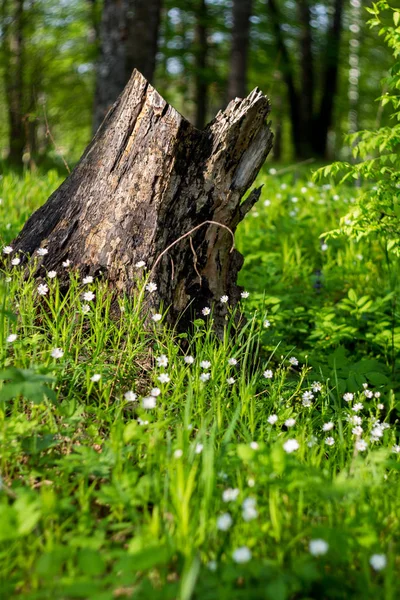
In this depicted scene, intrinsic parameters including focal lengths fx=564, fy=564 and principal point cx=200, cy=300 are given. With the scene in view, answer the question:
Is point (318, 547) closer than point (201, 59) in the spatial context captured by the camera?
Yes

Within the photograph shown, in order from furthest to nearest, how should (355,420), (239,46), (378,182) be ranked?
(239,46), (378,182), (355,420)

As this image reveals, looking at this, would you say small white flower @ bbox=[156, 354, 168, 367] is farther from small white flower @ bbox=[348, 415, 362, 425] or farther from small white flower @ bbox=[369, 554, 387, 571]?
small white flower @ bbox=[369, 554, 387, 571]

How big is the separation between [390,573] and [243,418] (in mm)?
1071

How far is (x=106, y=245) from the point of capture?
9.55 ft

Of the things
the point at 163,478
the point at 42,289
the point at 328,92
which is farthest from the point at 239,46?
the point at 163,478

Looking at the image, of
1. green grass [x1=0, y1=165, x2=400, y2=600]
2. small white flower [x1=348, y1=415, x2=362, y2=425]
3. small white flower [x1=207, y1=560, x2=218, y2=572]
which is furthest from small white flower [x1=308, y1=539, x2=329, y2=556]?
small white flower [x1=348, y1=415, x2=362, y2=425]

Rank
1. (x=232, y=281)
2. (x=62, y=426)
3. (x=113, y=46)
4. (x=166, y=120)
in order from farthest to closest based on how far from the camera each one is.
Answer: (x=113, y=46)
(x=232, y=281)
(x=166, y=120)
(x=62, y=426)

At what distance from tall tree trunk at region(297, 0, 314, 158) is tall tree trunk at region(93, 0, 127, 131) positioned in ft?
29.3

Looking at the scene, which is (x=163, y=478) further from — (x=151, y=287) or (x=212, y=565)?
(x=151, y=287)

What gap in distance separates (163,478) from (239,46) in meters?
9.44

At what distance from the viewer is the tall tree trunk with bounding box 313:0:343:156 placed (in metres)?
15.5

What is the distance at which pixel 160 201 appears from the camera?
2867 millimetres

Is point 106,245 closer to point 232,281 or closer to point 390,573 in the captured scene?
point 232,281

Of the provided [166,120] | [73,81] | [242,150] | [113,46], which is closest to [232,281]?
[242,150]
